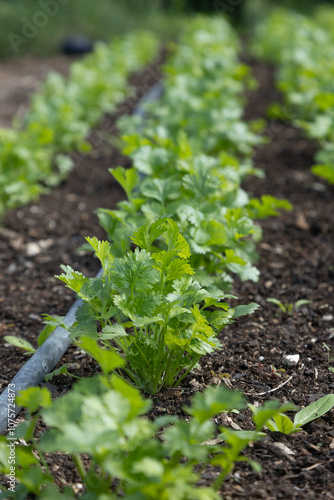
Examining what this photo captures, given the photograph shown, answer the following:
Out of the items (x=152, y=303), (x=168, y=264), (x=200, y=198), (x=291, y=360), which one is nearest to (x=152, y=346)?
(x=152, y=303)

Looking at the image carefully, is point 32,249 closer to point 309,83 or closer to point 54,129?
point 54,129

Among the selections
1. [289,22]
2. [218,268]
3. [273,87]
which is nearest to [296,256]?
[218,268]

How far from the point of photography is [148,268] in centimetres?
186

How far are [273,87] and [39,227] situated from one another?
528 cm

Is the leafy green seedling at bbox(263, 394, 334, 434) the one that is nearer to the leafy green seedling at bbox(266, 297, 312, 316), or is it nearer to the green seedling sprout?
the green seedling sprout

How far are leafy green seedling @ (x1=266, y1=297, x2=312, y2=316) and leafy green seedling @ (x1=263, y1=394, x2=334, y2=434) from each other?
0.81 m

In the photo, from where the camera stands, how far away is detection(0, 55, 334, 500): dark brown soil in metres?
1.78

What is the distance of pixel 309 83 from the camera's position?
603cm

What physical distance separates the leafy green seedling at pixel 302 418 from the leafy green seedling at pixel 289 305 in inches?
31.9

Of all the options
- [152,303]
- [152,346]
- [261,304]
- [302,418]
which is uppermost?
[152,303]

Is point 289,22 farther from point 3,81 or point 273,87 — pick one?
point 3,81

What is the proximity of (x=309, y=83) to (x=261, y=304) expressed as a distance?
3.99 m

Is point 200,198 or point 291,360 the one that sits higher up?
point 200,198

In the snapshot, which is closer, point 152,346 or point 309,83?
point 152,346
